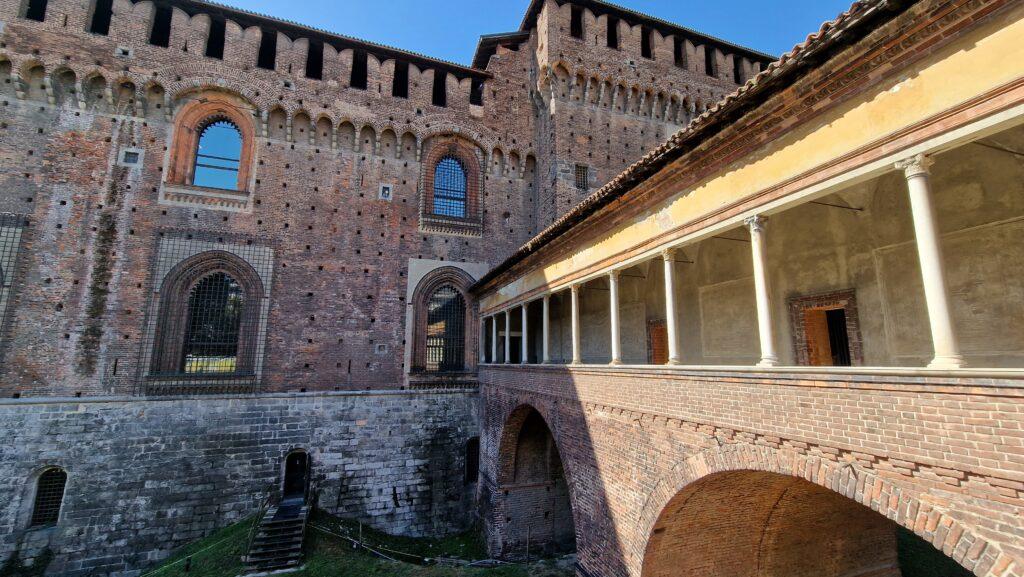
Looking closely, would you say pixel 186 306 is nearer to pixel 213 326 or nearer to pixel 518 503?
pixel 213 326

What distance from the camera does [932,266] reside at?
12.3 feet

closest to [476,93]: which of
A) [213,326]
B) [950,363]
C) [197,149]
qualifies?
[197,149]

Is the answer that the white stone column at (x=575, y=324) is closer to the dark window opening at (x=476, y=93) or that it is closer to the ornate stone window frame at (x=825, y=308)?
the ornate stone window frame at (x=825, y=308)

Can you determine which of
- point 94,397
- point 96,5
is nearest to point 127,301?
point 94,397

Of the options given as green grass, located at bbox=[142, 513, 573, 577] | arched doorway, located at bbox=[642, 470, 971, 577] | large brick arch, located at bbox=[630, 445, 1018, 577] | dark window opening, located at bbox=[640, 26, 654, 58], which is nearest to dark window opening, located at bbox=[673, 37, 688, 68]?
dark window opening, located at bbox=[640, 26, 654, 58]

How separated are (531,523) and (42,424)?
533 inches

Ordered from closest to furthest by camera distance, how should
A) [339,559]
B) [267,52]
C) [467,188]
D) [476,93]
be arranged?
[339,559], [267,52], [467,188], [476,93]

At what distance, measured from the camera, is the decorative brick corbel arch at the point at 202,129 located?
14.8 m

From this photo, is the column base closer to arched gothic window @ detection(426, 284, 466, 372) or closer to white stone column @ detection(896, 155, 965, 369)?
white stone column @ detection(896, 155, 965, 369)

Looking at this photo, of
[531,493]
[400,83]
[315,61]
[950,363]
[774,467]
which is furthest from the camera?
[400,83]

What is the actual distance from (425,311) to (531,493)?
711cm

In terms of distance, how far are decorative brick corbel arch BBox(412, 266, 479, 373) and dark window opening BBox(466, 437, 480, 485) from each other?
2.54 m

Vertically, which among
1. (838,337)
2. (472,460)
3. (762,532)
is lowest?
(472,460)

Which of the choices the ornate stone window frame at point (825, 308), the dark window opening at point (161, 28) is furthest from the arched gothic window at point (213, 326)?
the ornate stone window frame at point (825, 308)
